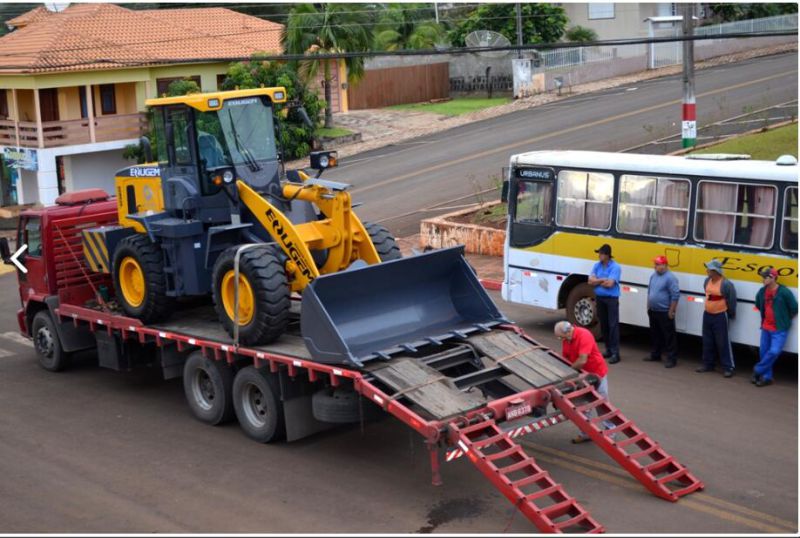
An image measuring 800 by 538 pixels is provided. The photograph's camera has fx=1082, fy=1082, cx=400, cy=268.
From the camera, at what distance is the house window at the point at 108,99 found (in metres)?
39.7

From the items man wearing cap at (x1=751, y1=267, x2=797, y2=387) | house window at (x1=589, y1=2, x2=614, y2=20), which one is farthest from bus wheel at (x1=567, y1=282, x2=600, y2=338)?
house window at (x1=589, y1=2, x2=614, y2=20)

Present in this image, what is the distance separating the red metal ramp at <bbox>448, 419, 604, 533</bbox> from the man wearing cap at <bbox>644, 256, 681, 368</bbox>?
15.4 feet

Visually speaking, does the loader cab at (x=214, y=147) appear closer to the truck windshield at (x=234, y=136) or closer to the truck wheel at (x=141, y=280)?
the truck windshield at (x=234, y=136)

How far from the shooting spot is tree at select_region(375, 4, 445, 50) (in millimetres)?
49938

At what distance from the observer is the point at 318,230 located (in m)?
13.5

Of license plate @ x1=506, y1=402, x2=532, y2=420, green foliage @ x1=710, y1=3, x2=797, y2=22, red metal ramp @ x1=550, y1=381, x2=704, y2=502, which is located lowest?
red metal ramp @ x1=550, y1=381, x2=704, y2=502

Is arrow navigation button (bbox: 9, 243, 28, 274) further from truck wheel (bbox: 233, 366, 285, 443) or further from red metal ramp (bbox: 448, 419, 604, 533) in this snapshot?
red metal ramp (bbox: 448, 419, 604, 533)

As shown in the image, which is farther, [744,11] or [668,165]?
[744,11]

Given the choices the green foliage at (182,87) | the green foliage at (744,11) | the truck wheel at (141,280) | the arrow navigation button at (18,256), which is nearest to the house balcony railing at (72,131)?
the green foliage at (182,87)

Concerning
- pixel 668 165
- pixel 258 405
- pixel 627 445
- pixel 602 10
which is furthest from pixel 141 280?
pixel 602 10

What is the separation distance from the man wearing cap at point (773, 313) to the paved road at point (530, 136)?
1221cm

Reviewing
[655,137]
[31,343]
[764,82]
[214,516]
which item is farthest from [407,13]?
[214,516]

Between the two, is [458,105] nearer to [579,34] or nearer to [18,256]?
[579,34]

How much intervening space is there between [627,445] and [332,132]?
103ft
